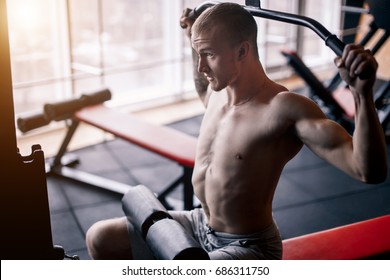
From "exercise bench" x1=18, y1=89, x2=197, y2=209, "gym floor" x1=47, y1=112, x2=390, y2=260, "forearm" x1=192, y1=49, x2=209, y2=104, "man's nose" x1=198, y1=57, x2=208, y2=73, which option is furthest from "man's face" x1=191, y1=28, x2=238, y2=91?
"gym floor" x1=47, y1=112, x2=390, y2=260

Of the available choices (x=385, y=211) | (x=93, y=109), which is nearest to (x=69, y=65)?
(x=93, y=109)

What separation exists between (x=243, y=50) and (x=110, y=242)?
693 mm

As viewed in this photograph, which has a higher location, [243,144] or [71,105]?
[243,144]

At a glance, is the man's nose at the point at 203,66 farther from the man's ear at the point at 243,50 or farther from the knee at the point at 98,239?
the knee at the point at 98,239

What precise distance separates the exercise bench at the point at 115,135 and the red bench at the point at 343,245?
2.64 ft

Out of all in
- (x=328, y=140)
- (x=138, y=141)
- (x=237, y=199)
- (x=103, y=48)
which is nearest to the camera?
(x=328, y=140)

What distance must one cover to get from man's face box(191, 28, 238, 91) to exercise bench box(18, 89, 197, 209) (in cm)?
106

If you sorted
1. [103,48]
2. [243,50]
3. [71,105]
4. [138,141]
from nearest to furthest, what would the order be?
[243,50]
[138,141]
[71,105]
[103,48]

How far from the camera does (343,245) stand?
1555 millimetres

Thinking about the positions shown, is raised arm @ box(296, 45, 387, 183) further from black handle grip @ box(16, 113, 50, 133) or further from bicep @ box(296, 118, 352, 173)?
black handle grip @ box(16, 113, 50, 133)

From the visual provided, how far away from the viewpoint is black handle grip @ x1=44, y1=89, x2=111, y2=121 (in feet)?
9.40

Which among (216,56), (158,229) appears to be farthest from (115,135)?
(216,56)

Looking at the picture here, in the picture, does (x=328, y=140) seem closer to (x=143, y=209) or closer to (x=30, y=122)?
(x=143, y=209)

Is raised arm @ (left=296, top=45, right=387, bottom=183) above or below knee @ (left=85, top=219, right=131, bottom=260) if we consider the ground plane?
above
